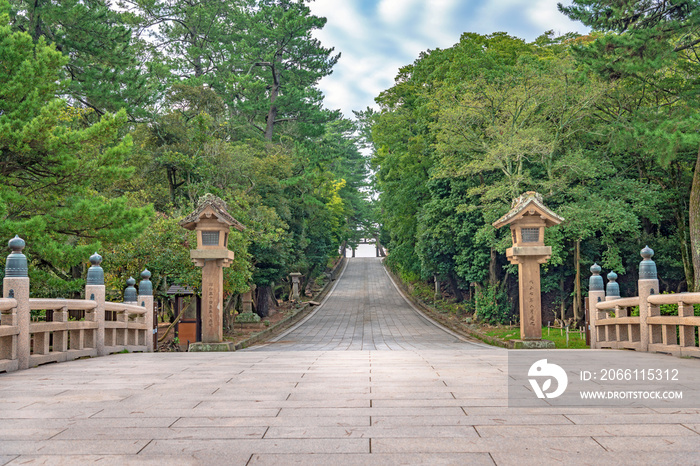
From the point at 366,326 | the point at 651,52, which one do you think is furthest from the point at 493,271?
the point at 651,52

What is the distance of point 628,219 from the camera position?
62.1 ft

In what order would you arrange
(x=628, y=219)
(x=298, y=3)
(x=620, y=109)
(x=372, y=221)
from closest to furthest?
(x=628, y=219)
(x=620, y=109)
(x=298, y=3)
(x=372, y=221)

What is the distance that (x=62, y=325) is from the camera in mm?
8359

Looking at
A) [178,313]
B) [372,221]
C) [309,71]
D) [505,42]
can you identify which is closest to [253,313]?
[178,313]

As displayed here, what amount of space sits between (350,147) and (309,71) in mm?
25367

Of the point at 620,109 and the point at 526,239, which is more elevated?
A: the point at 620,109

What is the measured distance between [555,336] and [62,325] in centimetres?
1648

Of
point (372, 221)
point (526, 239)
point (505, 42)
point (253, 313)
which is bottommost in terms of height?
point (253, 313)

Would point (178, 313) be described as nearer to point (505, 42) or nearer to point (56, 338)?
point (56, 338)

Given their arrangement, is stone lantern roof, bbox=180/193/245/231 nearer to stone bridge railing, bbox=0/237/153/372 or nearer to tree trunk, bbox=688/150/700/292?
stone bridge railing, bbox=0/237/153/372

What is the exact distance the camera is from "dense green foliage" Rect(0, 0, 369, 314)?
12.1 meters

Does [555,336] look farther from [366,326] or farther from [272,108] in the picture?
[272,108]
